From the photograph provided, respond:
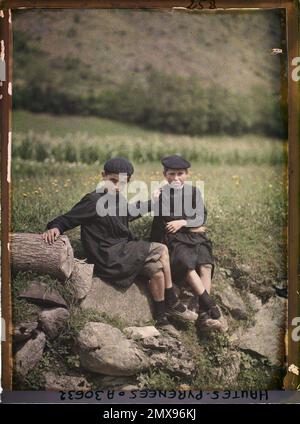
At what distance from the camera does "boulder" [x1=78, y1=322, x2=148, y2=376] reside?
4676 mm

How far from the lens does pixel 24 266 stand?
4.72 meters

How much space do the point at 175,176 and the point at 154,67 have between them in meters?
0.90

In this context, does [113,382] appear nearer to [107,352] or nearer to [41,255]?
[107,352]

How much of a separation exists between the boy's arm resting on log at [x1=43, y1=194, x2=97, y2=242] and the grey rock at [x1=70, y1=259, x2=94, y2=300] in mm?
287

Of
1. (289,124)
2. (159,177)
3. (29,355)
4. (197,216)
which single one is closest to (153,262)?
(197,216)

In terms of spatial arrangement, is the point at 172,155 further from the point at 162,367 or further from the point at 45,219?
the point at 162,367

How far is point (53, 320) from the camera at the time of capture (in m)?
4.70

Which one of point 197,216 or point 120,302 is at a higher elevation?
point 197,216

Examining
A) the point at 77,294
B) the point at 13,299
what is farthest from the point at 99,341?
the point at 13,299

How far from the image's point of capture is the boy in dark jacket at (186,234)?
15.8 feet

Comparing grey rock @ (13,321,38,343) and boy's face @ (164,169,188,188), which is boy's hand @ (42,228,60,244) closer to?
grey rock @ (13,321,38,343)

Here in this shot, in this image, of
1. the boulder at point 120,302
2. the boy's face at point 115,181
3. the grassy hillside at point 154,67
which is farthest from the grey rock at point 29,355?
the grassy hillside at point 154,67

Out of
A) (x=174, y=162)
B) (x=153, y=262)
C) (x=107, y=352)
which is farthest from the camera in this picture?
(x=174, y=162)

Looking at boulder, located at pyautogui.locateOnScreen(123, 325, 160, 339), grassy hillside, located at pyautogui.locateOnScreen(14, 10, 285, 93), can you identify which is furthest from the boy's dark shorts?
grassy hillside, located at pyautogui.locateOnScreen(14, 10, 285, 93)
